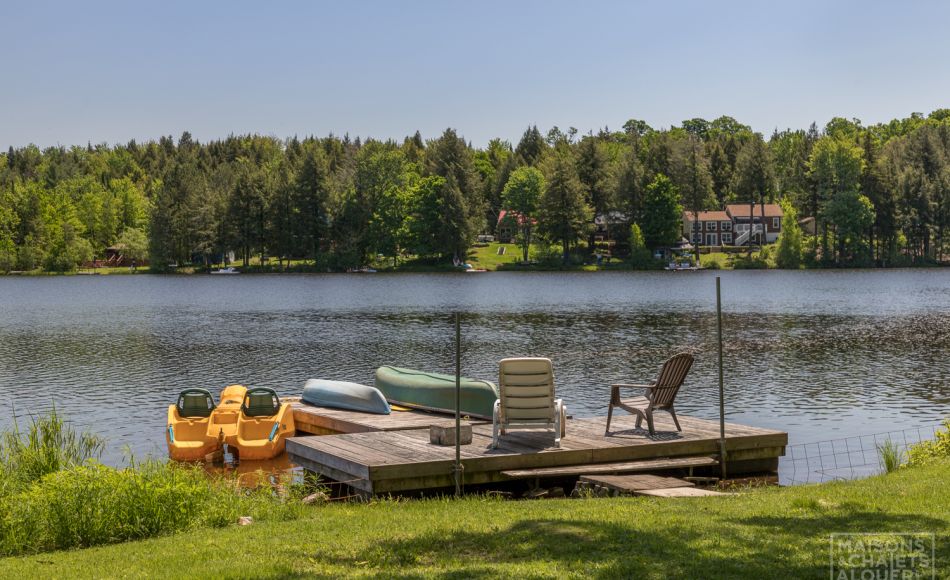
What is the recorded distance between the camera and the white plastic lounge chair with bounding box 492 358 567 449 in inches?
565

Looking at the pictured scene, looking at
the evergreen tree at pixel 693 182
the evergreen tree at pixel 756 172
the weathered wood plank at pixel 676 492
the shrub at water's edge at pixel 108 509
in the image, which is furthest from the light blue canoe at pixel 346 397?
the evergreen tree at pixel 756 172

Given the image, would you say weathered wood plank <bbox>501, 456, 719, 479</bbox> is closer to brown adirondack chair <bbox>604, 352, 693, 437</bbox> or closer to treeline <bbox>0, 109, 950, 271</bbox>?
brown adirondack chair <bbox>604, 352, 693, 437</bbox>

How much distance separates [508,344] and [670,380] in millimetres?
30216

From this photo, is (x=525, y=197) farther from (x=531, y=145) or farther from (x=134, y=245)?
(x=134, y=245)

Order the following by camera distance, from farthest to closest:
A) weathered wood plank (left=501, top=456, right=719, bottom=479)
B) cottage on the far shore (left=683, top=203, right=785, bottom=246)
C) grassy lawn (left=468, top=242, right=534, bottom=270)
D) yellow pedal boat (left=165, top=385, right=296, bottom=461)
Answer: cottage on the far shore (left=683, top=203, right=785, bottom=246) → grassy lawn (left=468, top=242, right=534, bottom=270) → yellow pedal boat (left=165, top=385, right=296, bottom=461) → weathered wood plank (left=501, top=456, right=719, bottom=479)

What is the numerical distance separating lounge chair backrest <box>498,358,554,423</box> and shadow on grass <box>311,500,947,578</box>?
4716 mm

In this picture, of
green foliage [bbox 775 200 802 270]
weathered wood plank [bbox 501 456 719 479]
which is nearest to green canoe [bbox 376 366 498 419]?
weathered wood plank [bbox 501 456 719 479]

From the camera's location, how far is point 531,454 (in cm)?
1432

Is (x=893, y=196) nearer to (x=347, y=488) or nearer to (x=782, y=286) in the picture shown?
(x=782, y=286)

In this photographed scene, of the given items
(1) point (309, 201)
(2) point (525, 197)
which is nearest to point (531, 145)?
(2) point (525, 197)

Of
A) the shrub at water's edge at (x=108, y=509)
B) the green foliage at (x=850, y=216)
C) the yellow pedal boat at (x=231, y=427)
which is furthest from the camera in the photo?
the green foliage at (x=850, y=216)

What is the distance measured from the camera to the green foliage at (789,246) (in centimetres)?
12331

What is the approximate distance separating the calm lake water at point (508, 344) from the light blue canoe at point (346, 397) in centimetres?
364

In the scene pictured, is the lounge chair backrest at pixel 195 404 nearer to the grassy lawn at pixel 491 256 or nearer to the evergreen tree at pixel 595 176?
the grassy lawn at pixel 491 256
